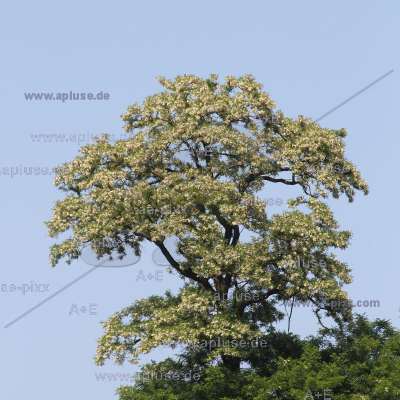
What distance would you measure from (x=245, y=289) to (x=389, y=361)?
21.3 feet

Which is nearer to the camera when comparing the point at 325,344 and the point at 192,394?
the point at 192,394

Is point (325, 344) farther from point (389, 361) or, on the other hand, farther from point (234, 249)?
point (234, 249)

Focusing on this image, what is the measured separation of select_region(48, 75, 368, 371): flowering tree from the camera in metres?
36.5

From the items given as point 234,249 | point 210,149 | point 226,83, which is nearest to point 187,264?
point 234,249

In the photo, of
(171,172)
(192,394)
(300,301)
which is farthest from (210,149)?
(192,394)

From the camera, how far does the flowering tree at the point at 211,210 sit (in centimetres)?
3647

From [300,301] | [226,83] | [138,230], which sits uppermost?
[226,83]

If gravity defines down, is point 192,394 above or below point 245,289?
below

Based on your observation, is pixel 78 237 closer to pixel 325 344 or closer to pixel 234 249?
pixel 234 249

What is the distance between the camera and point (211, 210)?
121 feet

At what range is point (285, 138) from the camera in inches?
1535

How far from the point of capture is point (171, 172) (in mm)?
38219

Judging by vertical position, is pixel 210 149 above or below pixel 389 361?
above

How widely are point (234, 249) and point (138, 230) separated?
12.6 ft
